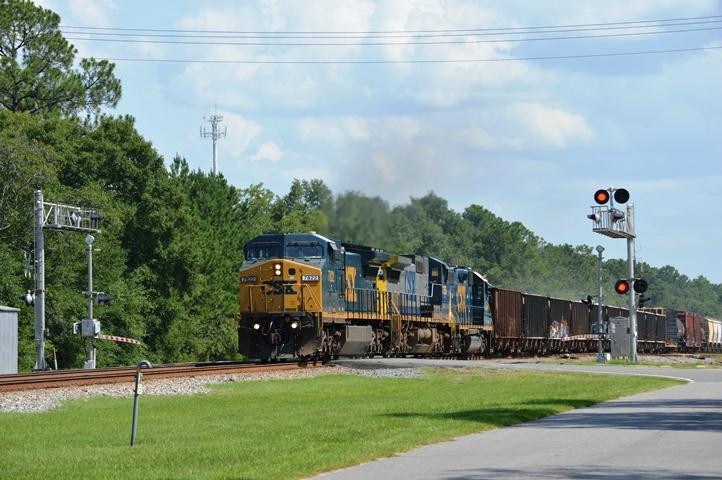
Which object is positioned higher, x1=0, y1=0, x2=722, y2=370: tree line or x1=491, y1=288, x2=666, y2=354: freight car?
x1=0, y1=0, x2=722, y2=370: tree line

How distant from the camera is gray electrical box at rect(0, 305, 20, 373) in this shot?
4312cm

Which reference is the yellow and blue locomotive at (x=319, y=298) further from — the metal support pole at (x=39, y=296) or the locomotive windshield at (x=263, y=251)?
the metal support pole at (x=39, y=296)

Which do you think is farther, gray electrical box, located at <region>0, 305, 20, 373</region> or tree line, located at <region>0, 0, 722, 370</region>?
tree line, located at <region>0, 0, 722, 370</region>

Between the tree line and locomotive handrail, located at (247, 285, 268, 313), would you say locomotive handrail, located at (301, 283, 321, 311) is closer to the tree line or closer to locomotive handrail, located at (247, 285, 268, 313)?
locomotive handrail, located at (247, 285, 268, 313)

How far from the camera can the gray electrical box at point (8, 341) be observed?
43125 millimetres

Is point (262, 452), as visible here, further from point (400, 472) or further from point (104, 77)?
point (104, 77)

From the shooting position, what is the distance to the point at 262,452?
16953 millimetres

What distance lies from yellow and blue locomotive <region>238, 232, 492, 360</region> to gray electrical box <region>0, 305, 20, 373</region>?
371 inches

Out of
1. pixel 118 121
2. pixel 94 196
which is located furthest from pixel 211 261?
pixel 94 196

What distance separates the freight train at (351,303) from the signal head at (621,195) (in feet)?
26.0

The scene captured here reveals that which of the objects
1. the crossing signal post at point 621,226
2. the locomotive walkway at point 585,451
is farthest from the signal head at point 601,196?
the locomotive walkway at point 585,451

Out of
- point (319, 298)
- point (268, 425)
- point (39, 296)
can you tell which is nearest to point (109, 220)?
point (39, 296)

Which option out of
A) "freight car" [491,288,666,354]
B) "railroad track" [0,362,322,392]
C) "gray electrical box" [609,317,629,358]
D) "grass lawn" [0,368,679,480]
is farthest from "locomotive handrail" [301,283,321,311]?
"gray electrical box" [609,317,629,358]

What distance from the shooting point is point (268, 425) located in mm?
21375
